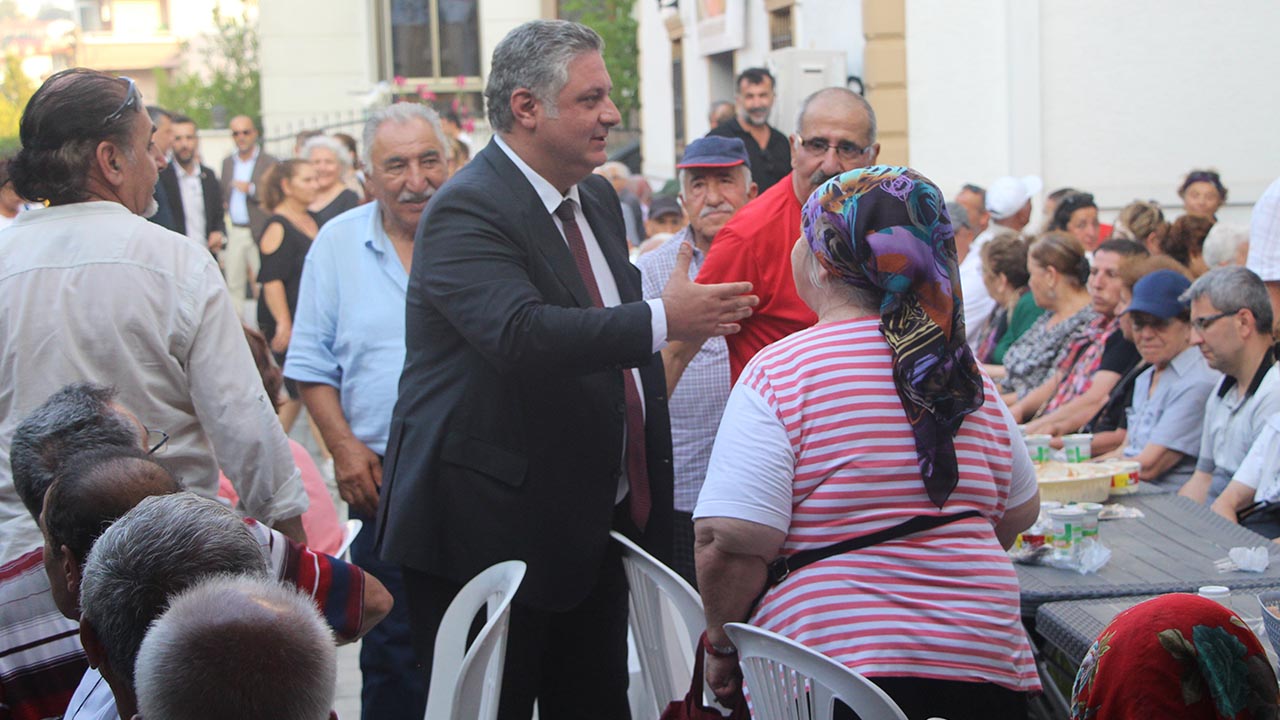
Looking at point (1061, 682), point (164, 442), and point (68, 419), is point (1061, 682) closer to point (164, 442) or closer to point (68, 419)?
point (164, 442)

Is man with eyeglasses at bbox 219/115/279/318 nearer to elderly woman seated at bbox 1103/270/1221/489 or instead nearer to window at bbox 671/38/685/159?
window at bbox 671/38/685/159

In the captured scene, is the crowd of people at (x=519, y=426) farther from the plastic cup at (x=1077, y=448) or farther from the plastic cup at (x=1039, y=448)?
the plastic cup at (x=1039, y=448)

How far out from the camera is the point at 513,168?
124 inches

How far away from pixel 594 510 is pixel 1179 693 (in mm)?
1420

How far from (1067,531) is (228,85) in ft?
129

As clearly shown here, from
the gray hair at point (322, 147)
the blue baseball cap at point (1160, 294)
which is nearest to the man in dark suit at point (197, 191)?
the gray hair at point (322, 147)

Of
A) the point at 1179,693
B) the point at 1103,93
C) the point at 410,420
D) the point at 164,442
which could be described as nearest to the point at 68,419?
the point at 164,442

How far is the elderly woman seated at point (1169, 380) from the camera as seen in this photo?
211 inches

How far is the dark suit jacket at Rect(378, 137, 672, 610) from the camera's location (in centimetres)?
301

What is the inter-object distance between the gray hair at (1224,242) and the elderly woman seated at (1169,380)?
134 cm

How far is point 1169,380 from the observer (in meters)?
5.49

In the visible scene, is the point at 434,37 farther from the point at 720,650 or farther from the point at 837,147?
the point at 720,650

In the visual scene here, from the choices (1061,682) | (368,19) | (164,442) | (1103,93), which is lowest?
(1061,682)

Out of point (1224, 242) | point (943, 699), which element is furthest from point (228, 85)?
point (943, 699)
